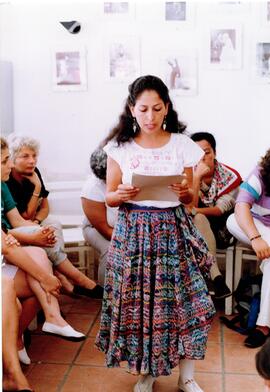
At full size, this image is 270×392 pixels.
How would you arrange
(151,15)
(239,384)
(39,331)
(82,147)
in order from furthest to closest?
(82,147) < (151,15) < (39,331) < (239,384)

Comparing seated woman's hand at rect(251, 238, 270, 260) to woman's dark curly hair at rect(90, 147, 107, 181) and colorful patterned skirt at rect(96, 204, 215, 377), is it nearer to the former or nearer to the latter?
colorful patterned skirt at rect(96, 204, 215, 377)

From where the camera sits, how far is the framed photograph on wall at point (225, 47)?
3189 mm

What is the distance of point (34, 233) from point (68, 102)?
131 centimetres

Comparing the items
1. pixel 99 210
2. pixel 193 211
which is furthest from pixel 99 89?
pixel 193 211

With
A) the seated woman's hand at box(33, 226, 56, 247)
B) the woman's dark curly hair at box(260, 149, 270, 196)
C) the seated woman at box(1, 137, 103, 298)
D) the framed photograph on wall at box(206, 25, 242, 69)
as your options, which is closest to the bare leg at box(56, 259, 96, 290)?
the seated woman at box(1, 137, 103, 298)

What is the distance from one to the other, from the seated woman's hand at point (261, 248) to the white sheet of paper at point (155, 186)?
801 mm

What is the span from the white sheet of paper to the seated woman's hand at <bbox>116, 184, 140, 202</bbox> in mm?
16

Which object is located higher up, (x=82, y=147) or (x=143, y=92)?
(x=143, y=92)

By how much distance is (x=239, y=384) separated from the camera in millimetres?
2133

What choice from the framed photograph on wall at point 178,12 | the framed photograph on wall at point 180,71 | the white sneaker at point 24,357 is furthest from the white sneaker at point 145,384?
the framed photograph on wall at point 178,12

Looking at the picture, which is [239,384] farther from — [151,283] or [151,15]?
[151,15]

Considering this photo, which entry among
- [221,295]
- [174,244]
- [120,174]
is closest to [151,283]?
[174,244]

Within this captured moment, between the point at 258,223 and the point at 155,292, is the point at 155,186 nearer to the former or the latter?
the point at 155,292

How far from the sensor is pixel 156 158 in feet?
6.15
